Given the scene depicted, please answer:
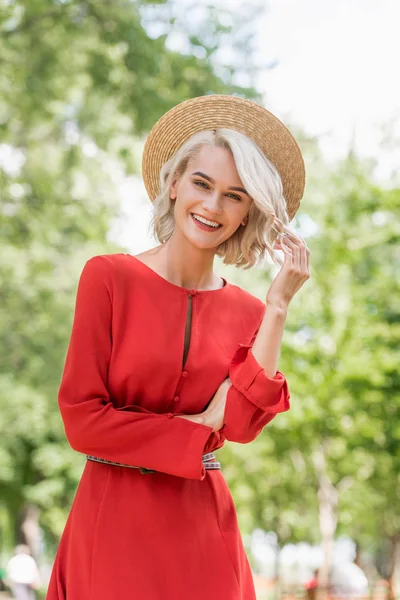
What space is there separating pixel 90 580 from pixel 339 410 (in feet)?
44.6

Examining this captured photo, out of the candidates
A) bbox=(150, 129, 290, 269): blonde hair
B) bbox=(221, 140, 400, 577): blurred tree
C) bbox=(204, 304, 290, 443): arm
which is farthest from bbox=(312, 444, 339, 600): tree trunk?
bbox=(204, 304, 290, 443): arm

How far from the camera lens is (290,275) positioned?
276 cm

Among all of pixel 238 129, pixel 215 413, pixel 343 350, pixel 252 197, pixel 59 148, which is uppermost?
pixel 59 148

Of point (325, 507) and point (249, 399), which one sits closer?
point (249, 399)

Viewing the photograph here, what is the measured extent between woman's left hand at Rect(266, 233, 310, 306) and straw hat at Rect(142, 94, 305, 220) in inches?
12.2

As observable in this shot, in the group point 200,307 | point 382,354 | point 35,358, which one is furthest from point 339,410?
point 200,307

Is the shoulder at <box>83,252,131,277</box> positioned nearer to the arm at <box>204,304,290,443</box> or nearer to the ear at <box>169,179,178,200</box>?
the ear at <box>169,179,178,200</box>

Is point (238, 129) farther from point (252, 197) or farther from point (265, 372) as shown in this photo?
point (265, 372)

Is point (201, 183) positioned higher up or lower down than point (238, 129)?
lower down

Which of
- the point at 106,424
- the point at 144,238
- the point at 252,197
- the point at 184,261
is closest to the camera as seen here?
the point at 106,424

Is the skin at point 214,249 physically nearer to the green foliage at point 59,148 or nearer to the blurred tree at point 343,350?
the green foliage at point 59,148

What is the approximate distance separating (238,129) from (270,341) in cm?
70

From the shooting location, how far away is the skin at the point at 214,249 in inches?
107

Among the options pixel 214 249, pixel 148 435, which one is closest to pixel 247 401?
pixel 148 435
